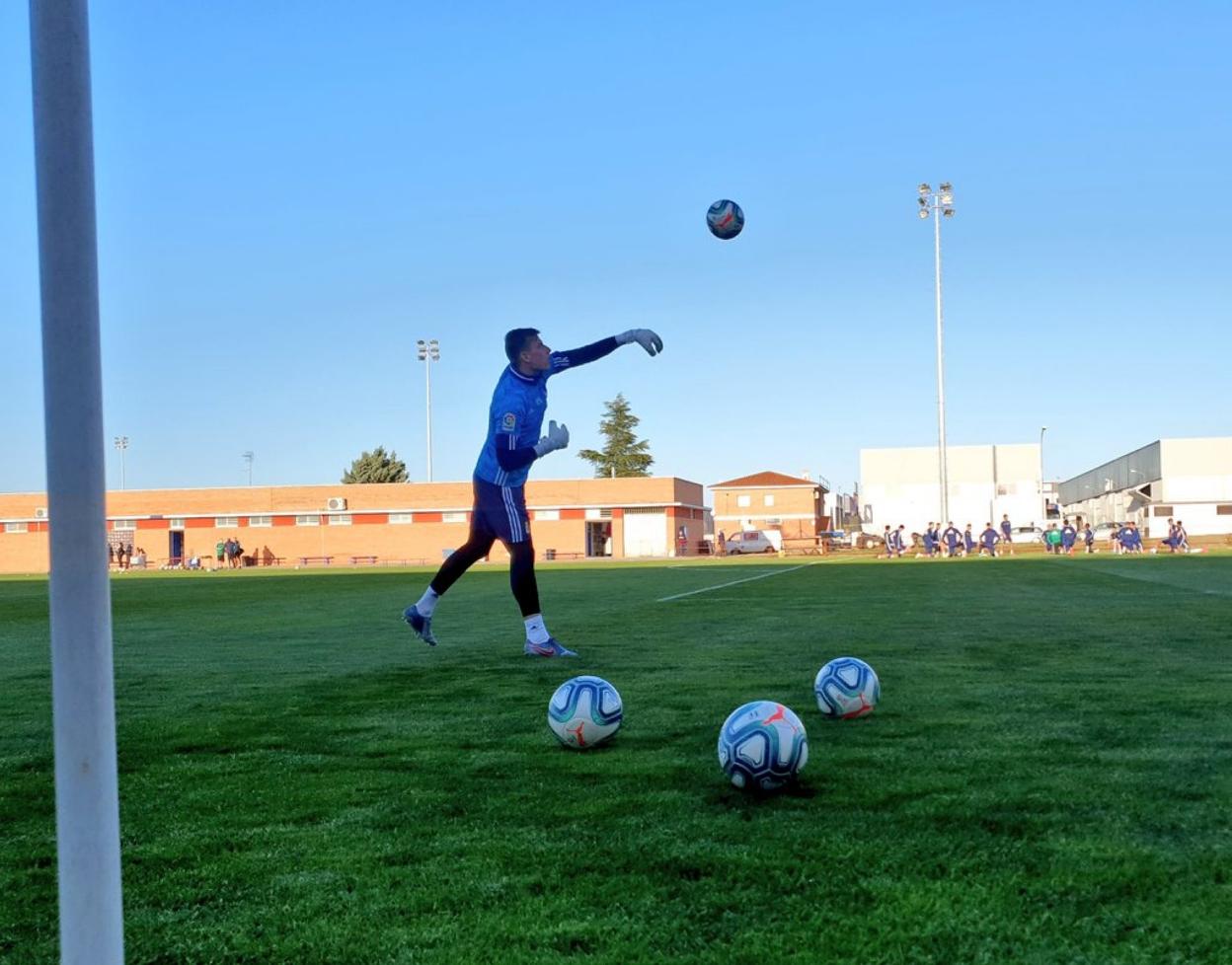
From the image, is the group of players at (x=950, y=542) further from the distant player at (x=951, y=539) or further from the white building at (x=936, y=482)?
the white building at (x=936, y=482)

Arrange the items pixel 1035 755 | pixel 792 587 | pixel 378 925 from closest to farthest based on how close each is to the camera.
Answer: pixel 378 925 → pixel 1035 755 → pixel 792 587

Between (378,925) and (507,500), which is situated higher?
(507,500)

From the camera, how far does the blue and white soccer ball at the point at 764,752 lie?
3.77 m

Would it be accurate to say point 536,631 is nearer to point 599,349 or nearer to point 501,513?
point 501,513

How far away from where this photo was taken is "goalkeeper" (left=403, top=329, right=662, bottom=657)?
8.48 m

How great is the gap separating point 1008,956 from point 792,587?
17.4m

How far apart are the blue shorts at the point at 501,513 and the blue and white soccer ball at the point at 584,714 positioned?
3.92 metres

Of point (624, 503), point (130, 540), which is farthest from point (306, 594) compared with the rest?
point (130, 540)

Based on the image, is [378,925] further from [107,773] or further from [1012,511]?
[1012,511]

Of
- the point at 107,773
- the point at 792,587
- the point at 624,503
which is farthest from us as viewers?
the point at 624,503

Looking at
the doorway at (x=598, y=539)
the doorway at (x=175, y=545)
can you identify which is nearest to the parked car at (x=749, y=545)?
the doorway at (x=598, y=539)

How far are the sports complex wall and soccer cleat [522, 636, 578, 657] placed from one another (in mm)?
58061

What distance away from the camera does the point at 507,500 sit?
870 centimetres

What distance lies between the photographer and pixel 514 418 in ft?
28.1
